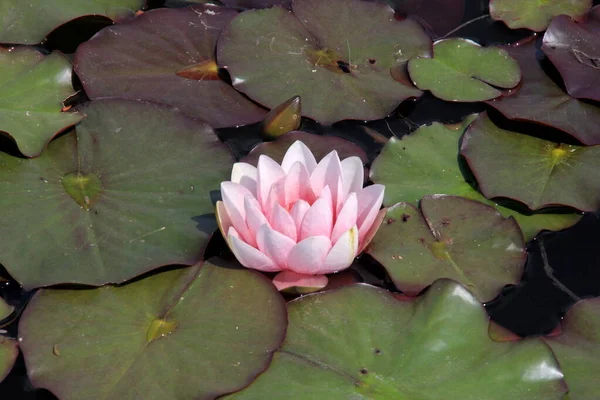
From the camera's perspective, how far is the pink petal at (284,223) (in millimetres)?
1965

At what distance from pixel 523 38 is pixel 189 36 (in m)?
1.45

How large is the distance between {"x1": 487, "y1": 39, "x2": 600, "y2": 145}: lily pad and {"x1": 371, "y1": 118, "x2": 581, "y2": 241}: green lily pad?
0.85 feet

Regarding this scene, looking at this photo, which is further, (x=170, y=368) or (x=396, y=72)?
(x=396, y=72)

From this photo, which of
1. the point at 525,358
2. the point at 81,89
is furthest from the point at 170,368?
the point at 81,89

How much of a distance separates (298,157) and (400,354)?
687 millimetres

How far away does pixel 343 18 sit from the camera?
2.95 m

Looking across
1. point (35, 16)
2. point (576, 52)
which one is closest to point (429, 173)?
point (576, 52)

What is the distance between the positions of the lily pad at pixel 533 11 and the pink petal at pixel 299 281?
1.62m

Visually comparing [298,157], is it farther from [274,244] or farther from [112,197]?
[112,197]

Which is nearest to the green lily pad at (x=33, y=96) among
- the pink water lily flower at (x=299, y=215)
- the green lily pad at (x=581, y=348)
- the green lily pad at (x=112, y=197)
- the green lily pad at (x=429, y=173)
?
the green lily pad at (x=112, y=197)

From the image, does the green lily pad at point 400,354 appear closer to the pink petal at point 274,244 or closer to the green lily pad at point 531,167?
the pink petal at point 274,244

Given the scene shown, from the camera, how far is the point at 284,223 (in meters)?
1.99

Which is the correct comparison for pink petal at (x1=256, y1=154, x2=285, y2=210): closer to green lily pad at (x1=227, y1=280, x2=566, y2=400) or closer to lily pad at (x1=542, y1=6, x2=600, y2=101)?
green lily pad at (x1=227, y1=280, x2=566, y2=400)

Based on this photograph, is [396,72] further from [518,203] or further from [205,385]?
[205,385]
